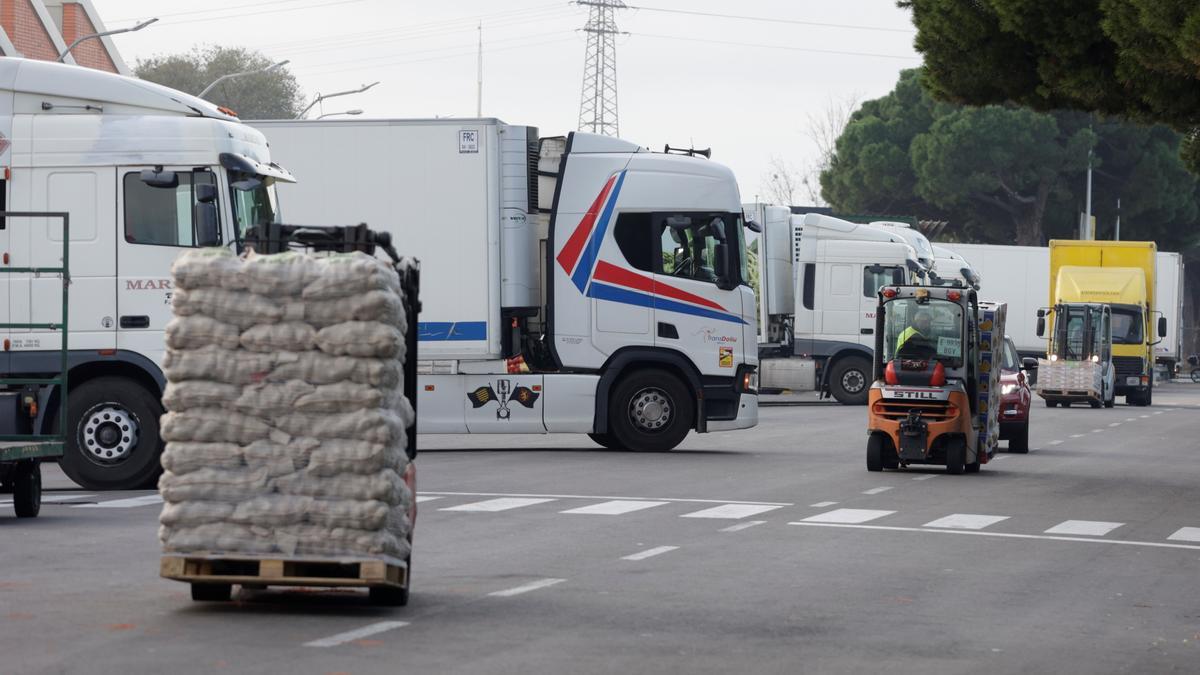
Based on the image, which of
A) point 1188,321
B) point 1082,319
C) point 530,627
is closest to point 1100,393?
point 1082,319

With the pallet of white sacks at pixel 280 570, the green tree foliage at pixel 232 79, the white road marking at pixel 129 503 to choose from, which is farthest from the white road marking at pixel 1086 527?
the green tree foliage at pixel 232 79

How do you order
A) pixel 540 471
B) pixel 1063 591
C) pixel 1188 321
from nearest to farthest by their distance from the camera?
pixel 1063 591 < pixel 540 471 < pixel 1188 321

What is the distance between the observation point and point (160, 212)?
1845 centimetres

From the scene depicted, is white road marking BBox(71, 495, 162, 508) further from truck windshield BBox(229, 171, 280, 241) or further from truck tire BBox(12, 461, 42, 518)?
truck windshield BBox(229, 171, 280, 241)

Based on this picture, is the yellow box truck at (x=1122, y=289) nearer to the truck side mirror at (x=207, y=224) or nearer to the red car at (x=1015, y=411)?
the red car at (x=1015, y=411)

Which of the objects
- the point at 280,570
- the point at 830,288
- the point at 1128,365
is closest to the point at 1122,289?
the point at 1128,365

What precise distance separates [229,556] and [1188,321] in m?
84.9

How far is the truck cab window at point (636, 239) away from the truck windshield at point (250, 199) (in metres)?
6.07

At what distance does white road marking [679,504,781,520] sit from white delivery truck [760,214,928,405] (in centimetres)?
2157

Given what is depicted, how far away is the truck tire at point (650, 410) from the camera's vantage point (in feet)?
79.9

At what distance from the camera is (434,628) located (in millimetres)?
9672

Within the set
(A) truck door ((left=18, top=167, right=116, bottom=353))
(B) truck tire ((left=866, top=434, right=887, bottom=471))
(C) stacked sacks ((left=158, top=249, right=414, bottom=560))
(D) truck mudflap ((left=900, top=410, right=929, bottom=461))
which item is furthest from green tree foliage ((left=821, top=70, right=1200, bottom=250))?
(C) stacked sacks ((left=158, top=249, right=414, bottom=560))

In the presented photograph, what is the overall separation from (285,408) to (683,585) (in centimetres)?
312

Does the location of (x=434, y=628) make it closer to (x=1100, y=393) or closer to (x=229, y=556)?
(x=229, y=556)
